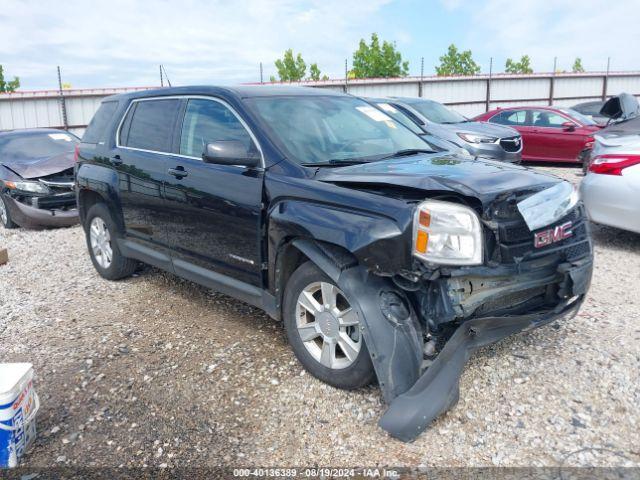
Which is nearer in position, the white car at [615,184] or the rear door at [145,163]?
the rear door at [145,163]

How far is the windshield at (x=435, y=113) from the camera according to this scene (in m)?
10.9

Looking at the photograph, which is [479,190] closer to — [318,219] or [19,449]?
[318,219]

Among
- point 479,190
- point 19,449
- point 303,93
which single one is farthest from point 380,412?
point 303,93

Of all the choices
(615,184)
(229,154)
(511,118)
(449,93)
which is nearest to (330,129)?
(229,154)

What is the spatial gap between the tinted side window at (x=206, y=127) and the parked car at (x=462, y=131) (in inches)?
213

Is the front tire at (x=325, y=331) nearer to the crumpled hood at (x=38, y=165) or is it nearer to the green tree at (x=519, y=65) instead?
the crumpled hood at (x=38, y=165)

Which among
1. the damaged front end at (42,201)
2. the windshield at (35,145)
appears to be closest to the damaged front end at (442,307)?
the damaged front end at (42,201)

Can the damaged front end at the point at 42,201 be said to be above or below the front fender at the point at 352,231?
below

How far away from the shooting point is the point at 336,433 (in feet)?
9.73

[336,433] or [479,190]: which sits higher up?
A: [479,190]

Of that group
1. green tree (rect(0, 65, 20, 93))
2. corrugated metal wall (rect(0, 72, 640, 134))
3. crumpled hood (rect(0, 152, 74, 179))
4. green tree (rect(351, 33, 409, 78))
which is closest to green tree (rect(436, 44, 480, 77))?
green tree (rect(351, 33, 409, 78))

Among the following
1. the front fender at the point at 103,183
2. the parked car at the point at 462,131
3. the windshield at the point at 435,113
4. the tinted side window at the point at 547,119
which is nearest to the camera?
the front fender at the point at 103,183

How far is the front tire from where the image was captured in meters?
3.13

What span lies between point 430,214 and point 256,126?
1521 mm
